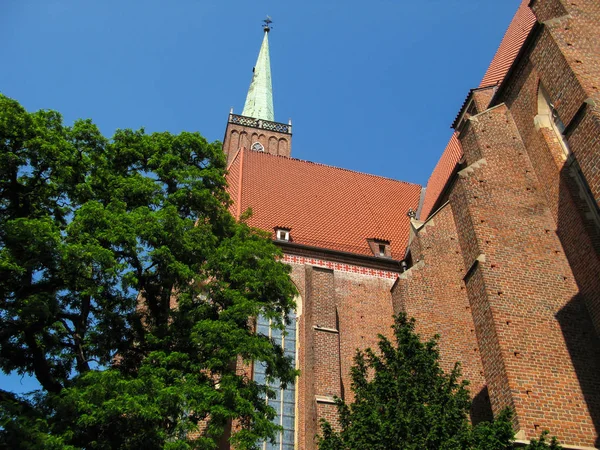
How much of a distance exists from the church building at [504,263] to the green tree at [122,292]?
3.31m

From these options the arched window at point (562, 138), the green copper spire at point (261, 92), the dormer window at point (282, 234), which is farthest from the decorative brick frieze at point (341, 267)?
the green copper spire at point (261, 92)

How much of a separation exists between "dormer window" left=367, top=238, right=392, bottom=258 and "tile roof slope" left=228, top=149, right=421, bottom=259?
17 cm

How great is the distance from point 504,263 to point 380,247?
7935mm

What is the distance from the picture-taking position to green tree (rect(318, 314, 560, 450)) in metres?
6.97

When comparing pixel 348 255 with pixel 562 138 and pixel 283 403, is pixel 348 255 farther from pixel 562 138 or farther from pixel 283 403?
pixel 562 138

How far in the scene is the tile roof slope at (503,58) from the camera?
15172 millimetres

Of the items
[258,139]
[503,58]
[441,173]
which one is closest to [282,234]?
[441,173]

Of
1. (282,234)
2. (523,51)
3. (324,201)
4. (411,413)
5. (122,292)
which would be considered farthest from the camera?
(324,201)

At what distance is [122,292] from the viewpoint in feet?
30.2

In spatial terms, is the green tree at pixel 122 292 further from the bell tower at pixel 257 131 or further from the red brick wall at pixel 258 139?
the red brick wall at pixel 258 139

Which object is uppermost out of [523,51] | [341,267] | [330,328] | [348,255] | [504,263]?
[523,51]

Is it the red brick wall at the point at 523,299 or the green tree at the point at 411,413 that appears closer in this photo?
the green tree at the point at 411,413

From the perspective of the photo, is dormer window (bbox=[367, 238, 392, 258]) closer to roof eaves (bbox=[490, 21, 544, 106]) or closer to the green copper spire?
roof eaves (bbox=[490, 21, 544, 106])

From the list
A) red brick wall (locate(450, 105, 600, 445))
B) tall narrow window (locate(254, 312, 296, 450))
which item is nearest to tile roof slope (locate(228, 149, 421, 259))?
tall narrow window (locate(254, 312, 296, 450))
